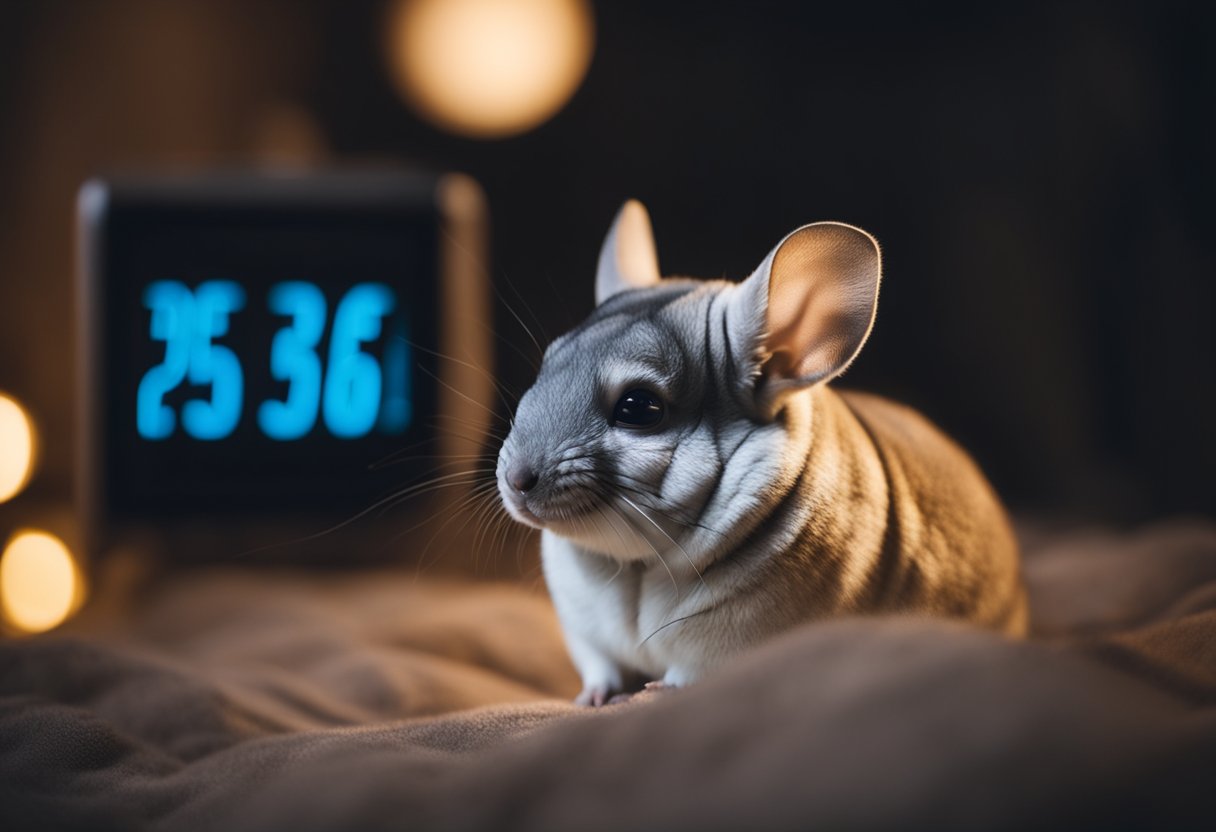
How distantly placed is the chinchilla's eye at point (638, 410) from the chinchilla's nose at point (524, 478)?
0.10m

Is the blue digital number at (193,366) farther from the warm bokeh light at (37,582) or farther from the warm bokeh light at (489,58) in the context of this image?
the warm bokeh light at (489,58)

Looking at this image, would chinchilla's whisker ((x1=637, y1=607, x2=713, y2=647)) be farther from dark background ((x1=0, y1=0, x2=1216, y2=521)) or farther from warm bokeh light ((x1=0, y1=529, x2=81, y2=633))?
dark background ((x1=0, y1=0, x2=1216, y2=521))

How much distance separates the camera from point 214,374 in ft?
7.20

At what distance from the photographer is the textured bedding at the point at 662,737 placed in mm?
644

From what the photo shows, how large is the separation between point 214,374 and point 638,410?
1.32 metres

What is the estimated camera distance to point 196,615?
78.7 inches

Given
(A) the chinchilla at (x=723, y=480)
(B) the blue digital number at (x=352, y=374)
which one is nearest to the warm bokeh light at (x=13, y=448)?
(B) the blue digital number at (x=352, y=374)

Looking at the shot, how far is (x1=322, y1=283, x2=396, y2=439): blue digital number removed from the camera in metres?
2.23

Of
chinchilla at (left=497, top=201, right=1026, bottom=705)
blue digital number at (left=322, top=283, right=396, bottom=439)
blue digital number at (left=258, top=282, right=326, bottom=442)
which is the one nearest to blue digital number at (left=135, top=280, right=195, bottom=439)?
blue digital number at (left=258, top=282, right=326, bottom=442)

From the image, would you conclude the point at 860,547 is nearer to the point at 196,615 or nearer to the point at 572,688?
the point at 572,688

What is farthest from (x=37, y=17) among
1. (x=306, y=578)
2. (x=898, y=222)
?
(x=898, y=222)

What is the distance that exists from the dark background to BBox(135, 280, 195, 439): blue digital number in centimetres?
73

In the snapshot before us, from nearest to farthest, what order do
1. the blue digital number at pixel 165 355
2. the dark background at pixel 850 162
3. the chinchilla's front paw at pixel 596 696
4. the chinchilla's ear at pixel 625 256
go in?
the chinchilla's front paw at pixel 596 696 → the chinchilla's ear at pixel 625 256 → the blue digital number at pixel 165 355 → the dark background at pixel 850 162

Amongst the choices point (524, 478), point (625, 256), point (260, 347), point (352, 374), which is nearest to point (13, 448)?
point (260, 347)
